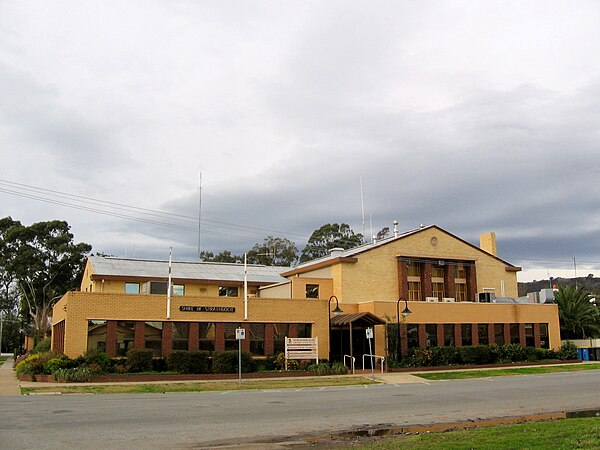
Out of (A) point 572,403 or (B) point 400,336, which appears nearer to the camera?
(A) point 572,403

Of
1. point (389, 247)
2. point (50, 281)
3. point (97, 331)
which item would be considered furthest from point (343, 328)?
point (50, 281)

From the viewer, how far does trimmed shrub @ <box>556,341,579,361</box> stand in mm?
43719

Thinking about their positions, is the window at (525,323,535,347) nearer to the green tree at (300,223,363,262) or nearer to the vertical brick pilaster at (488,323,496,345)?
the vertical brick pilaster at (488,323,496,345)

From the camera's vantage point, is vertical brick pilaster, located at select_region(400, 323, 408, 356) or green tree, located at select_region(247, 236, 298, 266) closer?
vertical brick pilaster, located at select_region(400, 323, 408, 356)

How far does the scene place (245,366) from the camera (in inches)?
1325

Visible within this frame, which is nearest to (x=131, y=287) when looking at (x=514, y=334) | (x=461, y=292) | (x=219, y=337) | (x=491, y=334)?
(x=219, y=337)

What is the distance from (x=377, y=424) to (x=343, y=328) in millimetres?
23984

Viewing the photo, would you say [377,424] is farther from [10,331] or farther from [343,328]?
[10,331]

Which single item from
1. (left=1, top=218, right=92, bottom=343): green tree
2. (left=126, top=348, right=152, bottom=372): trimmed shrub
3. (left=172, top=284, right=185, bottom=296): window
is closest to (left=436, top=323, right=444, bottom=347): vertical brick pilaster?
(left=172, top=284, right=185, bottom=296): window

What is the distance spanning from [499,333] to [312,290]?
1321 centimetres

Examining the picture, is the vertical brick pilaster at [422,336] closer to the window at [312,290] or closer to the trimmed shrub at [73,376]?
the window at [312,290]

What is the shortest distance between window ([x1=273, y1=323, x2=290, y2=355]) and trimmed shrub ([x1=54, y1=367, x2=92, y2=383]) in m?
10.9

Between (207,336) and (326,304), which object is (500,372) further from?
(207,336)

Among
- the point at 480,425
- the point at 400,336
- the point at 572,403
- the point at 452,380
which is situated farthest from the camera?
the point at 400,336
